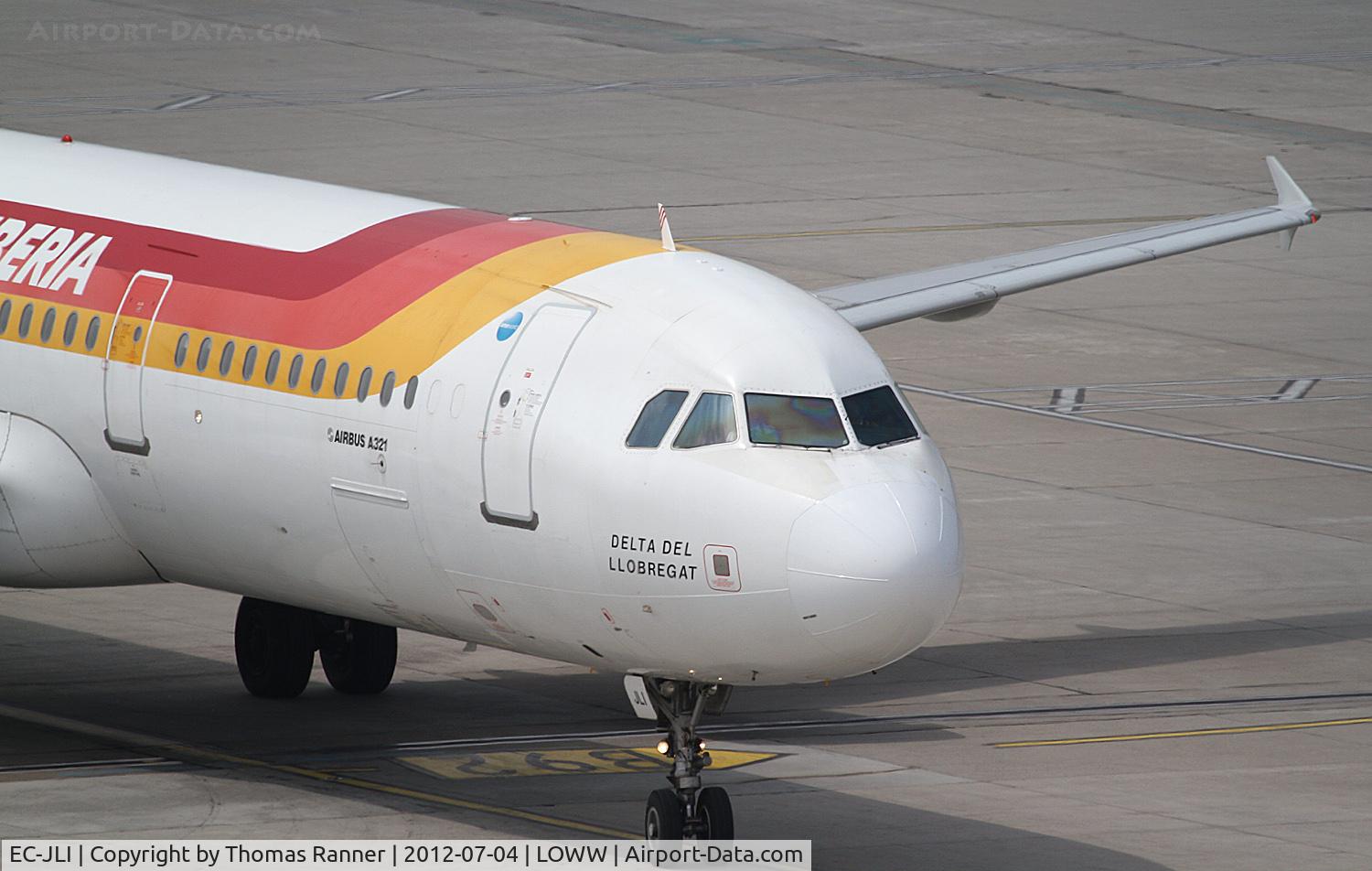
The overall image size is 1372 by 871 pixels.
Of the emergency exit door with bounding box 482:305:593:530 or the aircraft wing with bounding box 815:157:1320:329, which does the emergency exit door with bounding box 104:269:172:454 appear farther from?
the aircraft wing with bounding box 815:157:1320:329

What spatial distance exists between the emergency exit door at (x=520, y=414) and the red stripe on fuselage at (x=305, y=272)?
64.1 inches

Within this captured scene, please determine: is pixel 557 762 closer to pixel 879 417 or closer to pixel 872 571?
pixel 879 417

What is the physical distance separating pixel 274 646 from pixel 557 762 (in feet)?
13.3

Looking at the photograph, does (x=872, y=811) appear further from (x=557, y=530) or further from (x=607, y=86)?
(x=607, y=86)

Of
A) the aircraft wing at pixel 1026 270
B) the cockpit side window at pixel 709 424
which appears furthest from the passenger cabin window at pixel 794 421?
the aircraft wing at pixel 1026 270

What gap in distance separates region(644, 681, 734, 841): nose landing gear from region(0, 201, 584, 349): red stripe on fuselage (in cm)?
428

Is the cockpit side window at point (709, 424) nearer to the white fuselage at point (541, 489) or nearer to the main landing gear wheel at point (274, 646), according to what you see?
the white fuselage at point (541, 489)

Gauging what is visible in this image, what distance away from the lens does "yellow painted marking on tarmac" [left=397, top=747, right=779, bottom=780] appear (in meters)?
23.7

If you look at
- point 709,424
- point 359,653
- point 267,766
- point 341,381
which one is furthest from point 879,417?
point 359,653

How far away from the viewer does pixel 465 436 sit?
66.5ft

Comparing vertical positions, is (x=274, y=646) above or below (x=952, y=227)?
below

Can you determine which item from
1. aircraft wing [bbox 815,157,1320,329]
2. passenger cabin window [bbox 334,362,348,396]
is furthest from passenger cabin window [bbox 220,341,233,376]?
aircraft wing [bbox 815,157,1320,329]

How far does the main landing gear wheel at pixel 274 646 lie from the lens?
26.5 metres

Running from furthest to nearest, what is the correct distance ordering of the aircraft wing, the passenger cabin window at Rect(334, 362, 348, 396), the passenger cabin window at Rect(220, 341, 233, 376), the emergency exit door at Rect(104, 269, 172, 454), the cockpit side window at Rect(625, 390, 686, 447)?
the aircraft wing, the emergency exit door at Rect(104, 269, 172, 454), the passenger cabin window at Rect(220, 341, 233, 376), the passenger cabin window at Rect(334, 362, 348, 396), the cockpit side window at Rect(625, 390, 686, 447)
